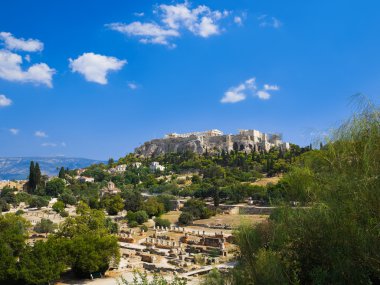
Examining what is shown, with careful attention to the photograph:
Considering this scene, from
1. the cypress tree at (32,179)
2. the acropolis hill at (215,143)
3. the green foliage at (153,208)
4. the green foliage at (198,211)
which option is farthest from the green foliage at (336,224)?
the acropolis hill at (215,143)

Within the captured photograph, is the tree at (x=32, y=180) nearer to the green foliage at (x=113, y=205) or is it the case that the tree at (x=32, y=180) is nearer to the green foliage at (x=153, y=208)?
the green foliage at (x=113, y=205)

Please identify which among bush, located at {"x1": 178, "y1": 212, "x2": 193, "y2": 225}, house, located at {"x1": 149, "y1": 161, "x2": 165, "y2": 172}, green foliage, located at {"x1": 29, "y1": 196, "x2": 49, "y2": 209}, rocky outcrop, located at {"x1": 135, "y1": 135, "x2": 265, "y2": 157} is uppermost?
rocky outcrop, located at {"x1": 135, "y1": 135, "x2": 265, "y2": 157}

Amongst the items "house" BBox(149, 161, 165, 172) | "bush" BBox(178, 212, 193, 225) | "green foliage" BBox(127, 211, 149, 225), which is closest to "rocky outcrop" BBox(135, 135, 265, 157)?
"house" BBox(149, 161, 165, 172)

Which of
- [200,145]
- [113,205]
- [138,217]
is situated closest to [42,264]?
[138,217]

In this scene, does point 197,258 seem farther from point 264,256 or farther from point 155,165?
point 155,165

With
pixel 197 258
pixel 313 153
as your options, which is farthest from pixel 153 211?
pixel 313 153

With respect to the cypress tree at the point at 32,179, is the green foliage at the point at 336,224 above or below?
below

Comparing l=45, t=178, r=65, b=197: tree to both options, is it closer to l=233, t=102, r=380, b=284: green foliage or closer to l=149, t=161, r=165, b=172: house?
l=149, t=161, r=165, b=172: house
